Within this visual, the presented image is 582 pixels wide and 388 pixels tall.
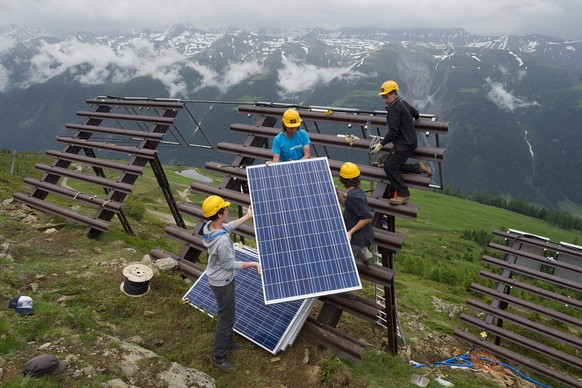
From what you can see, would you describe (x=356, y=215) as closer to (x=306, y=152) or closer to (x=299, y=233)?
(x=299, y=233)

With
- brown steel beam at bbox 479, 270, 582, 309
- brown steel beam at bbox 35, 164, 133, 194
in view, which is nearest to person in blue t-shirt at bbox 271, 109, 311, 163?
brown steel beam at bbox 35, 164, 133, 194

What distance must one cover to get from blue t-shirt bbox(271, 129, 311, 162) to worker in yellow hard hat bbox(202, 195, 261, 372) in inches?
132

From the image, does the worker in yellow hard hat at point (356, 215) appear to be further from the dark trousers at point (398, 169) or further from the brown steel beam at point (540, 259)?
the brown steel beam at point (540, 259)

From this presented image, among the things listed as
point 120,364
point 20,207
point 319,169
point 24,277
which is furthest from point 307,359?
point 20,207

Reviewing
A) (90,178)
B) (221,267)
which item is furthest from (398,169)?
(90,178)

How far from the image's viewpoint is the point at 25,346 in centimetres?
816

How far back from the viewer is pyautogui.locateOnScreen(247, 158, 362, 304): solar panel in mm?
8898

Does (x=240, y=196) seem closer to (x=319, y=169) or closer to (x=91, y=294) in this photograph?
(x=319, y=169)

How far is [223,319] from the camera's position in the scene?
8961 mm

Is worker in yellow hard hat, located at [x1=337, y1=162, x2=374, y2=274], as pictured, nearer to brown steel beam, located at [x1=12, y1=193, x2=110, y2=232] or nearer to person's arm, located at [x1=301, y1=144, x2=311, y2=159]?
person's arm, located at [x1=301, y1=144, x2=311, y2=159]

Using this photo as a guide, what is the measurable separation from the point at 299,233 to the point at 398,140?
4.22 meters

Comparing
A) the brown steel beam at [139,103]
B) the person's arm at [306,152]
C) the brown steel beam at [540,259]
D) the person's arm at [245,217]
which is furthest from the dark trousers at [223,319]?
the brown steel beam at [540,259]

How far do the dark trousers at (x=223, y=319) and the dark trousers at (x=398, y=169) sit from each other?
5.65m

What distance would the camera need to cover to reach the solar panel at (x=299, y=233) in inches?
350
